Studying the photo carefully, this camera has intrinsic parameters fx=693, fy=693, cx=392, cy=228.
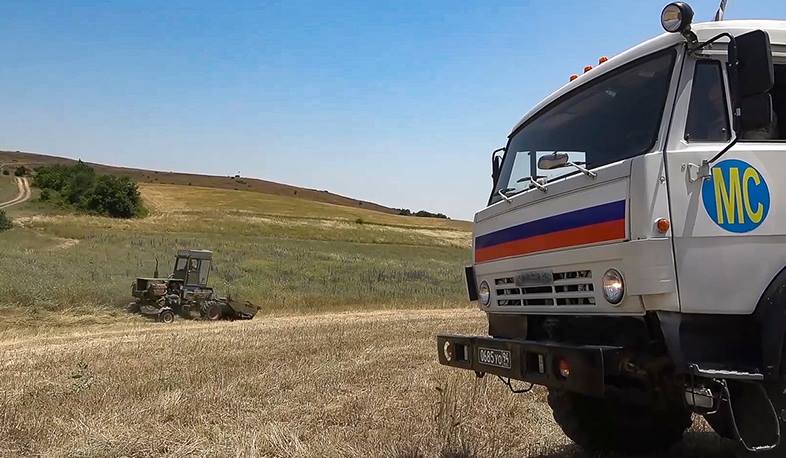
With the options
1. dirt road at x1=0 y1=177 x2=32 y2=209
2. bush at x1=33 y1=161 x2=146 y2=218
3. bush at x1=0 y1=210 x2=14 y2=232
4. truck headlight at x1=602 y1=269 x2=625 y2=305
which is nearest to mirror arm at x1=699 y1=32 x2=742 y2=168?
truck headlight at x1=602 y1=269 x2=625 y2=305

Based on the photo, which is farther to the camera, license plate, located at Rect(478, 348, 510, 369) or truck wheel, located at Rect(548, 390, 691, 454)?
truck wheel, located at Rect(548, 390, 691, 454)

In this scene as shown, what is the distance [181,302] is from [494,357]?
18.8 meters

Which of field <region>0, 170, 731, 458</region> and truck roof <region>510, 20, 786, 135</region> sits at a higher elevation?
truck roof <region>510, 20, 786, 135</region>

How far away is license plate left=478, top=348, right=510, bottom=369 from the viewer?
4277mm

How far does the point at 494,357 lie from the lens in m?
4.44

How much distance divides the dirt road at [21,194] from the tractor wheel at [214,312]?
3982 centimetres

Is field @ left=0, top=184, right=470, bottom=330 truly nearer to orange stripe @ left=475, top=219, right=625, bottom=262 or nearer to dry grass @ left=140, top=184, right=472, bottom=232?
dry grass @ left=140, top=184, right=472, bottom=232

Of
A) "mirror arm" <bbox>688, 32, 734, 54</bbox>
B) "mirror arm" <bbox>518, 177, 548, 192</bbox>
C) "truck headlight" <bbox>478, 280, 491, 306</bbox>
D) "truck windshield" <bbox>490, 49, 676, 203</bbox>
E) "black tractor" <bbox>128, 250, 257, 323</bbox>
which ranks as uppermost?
"mirror arm" <bbox>688, 32, 734, 54</bbox>

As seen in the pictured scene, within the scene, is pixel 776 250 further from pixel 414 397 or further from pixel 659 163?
pixel 414 397

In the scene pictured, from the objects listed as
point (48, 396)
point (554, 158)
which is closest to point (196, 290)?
point (48, 396)

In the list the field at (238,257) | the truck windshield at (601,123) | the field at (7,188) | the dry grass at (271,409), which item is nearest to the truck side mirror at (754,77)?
the truck windshield at (601,123)

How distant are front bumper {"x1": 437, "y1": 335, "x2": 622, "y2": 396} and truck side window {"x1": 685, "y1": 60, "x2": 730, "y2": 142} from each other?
125 centimetres

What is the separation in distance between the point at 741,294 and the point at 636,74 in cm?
141

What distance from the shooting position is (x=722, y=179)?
3.59 m
